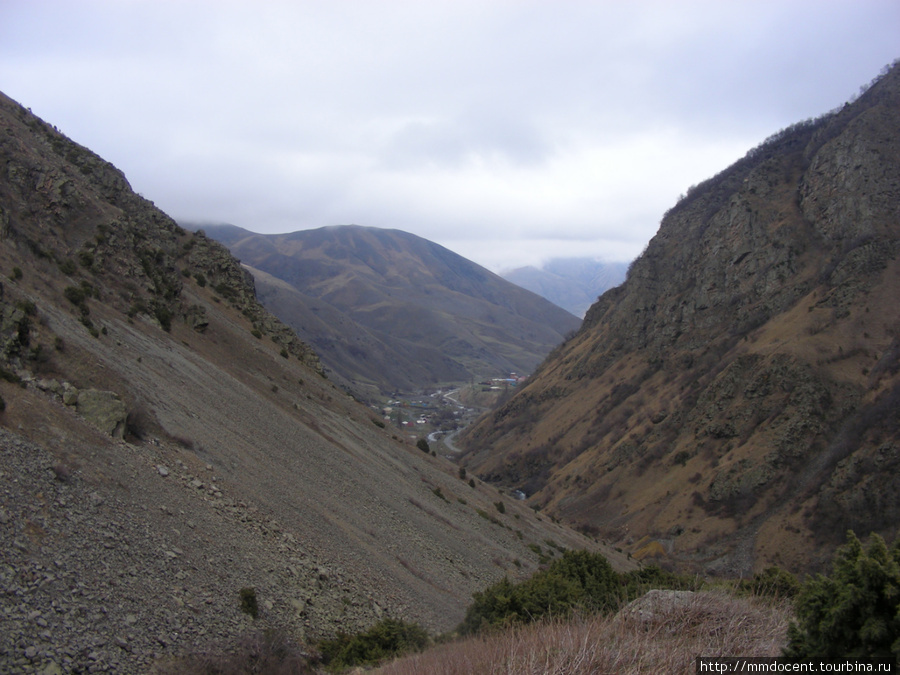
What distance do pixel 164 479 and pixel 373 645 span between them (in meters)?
6.83

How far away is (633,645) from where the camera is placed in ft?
26.6

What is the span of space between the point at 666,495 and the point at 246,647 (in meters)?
45.6

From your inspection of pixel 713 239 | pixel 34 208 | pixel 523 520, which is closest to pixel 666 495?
pixel 523 520

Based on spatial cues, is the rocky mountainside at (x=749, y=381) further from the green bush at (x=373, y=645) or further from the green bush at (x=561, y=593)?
the green bush at (x=373, y=645)

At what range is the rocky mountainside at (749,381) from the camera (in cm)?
4059

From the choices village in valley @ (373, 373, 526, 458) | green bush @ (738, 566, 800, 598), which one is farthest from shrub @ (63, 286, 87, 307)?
village in valley @ (373, 373, 526, 458)

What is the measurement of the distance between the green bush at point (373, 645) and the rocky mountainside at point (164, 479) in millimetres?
639

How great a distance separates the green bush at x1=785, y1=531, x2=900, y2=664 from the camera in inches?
256

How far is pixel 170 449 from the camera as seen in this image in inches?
662

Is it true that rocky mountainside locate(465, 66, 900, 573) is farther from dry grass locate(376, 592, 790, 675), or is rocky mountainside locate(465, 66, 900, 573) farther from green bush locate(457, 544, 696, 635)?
dry grass locate(376, 592, 790, 675)

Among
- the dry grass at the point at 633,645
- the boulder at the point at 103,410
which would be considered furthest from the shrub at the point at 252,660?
the boulder at the point at 103,410

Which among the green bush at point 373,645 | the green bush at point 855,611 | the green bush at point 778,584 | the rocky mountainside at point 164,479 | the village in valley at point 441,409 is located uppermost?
the green bush at point 855,611

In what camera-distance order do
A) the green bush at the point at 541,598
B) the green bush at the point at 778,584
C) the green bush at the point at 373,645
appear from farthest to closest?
1. the green bush at the point at 778,584
2. the green bush at the point at 541,598
3. the green bush at the point at 373,645

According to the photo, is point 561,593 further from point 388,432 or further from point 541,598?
point 388,432
